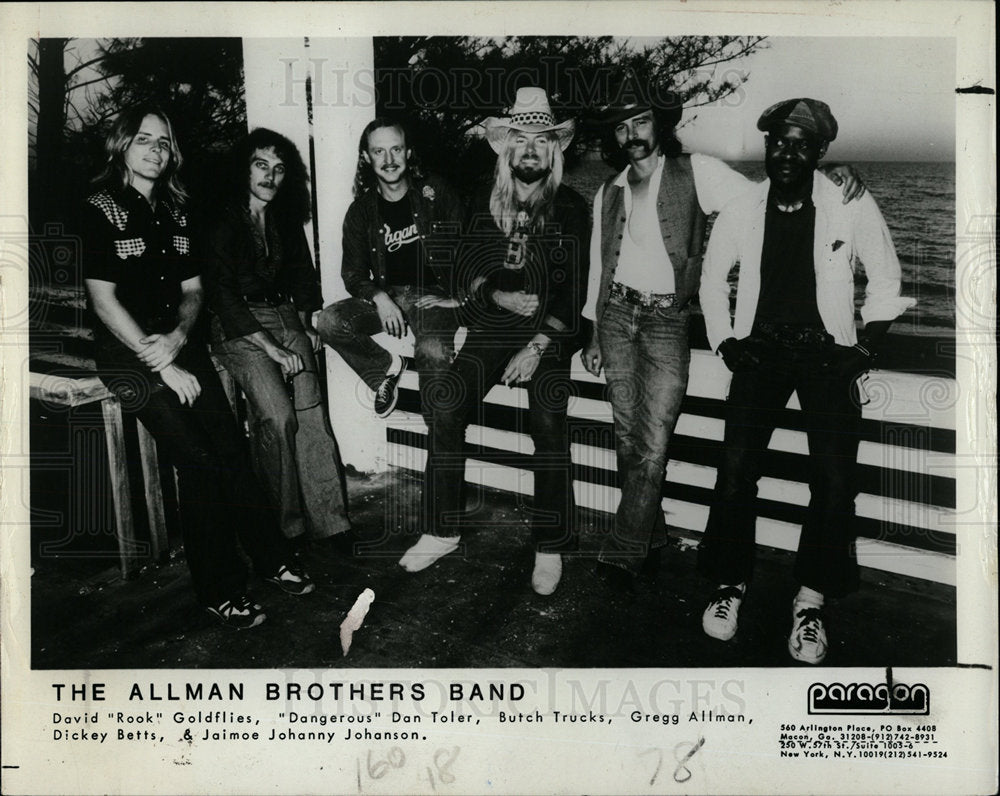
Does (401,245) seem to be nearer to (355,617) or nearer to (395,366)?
(395,366)

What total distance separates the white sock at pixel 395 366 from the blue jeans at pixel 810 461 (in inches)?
42.6

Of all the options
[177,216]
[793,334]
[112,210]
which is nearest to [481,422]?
[793,334]

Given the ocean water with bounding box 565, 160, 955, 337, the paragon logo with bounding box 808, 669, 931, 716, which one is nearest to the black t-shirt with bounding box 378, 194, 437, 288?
the ocean water with bounding box 565, 160, 955, 337

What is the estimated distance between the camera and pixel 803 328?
2.33 m

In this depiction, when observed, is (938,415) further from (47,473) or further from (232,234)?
(47,473)

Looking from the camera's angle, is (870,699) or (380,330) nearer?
(870,699)

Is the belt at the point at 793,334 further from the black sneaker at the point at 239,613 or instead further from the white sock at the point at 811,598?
the black sneaker at the point at 239,613

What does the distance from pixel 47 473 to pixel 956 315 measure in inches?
117

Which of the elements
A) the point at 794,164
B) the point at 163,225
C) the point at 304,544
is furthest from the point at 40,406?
the point at 794,164

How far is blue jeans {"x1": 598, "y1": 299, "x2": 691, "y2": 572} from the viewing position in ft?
7.75

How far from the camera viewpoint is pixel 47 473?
7.84ft

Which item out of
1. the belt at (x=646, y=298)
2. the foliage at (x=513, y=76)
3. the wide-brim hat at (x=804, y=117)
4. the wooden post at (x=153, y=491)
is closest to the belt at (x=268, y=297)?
the wooden post at (x=153, y=491)

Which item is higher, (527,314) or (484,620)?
(527,314)

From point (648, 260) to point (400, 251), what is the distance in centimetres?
80
